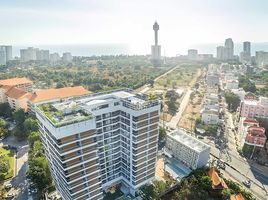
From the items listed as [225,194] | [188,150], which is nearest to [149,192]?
[225,194]

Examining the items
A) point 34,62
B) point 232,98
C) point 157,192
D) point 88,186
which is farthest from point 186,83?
point 34,62

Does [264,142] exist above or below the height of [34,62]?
below

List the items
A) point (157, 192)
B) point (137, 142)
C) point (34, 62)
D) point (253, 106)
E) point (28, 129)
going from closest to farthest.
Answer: point (137, 142) → point (157, 192) → point (28, 129) → point (253, 106) → point (34, 62)

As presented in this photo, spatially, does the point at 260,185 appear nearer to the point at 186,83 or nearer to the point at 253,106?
the point at 253,106

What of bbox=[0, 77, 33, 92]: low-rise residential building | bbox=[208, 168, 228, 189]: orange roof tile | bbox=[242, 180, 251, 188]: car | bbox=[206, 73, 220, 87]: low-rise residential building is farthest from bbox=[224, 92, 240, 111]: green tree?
bbox=[0, 77, 33, 92]: low-rise residential building

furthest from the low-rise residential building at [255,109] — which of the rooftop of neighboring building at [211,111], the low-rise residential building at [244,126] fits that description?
the rooftop of neighboring building at [211,111]

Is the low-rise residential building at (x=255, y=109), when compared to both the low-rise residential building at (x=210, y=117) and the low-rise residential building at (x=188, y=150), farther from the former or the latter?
the low-rise residential building at (x=188, y=150)

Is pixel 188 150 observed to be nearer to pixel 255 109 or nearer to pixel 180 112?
pixel 180 112
